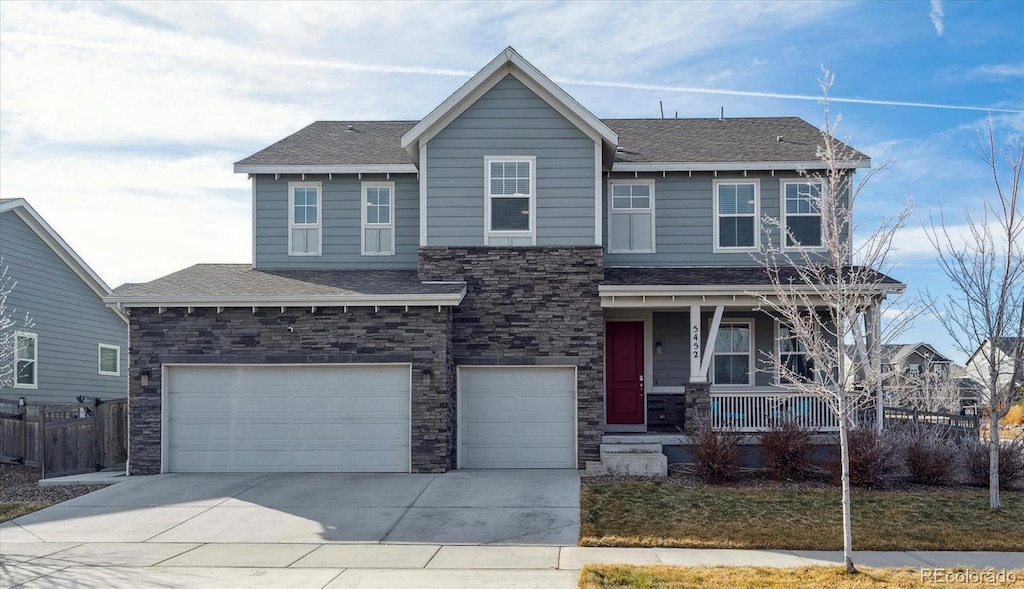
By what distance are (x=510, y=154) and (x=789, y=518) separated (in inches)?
329

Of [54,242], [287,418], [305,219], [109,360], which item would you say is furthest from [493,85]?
[109,360]

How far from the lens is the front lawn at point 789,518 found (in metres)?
10.8

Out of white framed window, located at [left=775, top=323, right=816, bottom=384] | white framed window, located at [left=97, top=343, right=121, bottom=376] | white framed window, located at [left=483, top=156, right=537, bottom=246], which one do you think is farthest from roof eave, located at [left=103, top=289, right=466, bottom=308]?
white framed window, located at [left=97, top=343, right=121, bottom=376]

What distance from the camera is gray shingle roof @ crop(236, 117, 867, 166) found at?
18250 mm

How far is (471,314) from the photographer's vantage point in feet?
54.2

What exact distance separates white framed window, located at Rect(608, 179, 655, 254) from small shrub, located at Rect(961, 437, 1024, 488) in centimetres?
698

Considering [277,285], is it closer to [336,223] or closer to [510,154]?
[336,223]

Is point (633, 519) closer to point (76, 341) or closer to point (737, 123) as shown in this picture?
point (737, 123)

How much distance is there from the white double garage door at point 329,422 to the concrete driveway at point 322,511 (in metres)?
0.49

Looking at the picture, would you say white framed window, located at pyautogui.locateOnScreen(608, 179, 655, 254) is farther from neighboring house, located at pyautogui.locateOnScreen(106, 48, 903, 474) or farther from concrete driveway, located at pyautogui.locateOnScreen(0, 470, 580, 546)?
concrete driveway, located at pyautogui.locateOnScreen(0, 470, 580, 546)

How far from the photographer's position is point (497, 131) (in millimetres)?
16703

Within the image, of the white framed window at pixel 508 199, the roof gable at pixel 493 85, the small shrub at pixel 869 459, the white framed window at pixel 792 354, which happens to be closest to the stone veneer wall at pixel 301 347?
the white framed window at pixel 508 199

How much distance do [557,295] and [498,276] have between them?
1175 mm

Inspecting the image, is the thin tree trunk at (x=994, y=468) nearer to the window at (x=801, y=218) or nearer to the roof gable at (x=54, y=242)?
the window at (x=801, y=218)
